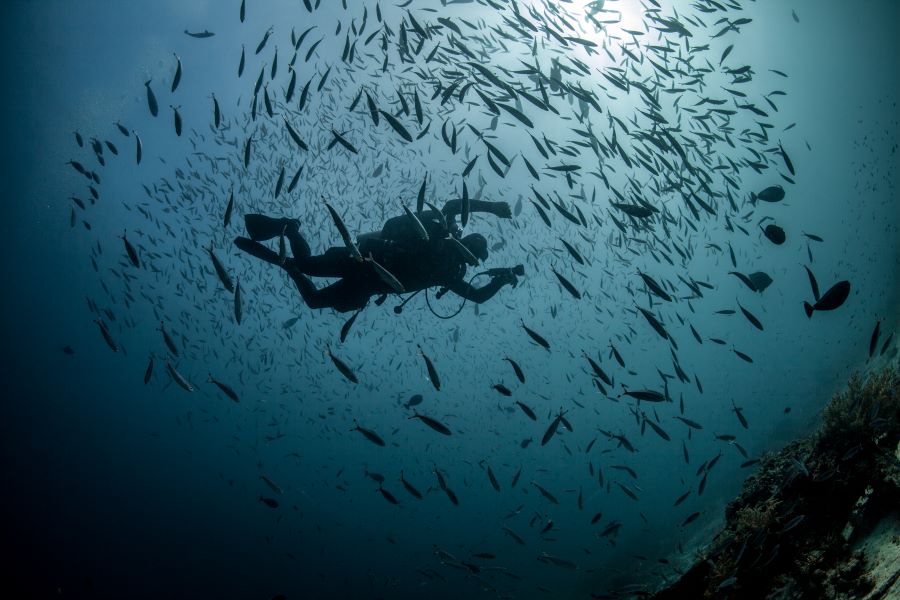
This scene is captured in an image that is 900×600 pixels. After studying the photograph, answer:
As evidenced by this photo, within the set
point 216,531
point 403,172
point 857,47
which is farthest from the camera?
point 216,531

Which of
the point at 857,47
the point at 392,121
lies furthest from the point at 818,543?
the point at 857,47

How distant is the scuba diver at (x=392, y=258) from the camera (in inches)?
234

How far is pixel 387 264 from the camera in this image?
5980mm

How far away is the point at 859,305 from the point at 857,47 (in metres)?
29.5

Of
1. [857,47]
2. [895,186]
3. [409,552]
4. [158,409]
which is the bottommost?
[409,552]

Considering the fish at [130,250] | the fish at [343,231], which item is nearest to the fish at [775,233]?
the fish at [343,231]

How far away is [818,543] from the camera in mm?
4629

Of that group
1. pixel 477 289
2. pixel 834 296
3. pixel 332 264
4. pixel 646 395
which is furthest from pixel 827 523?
pixel 332 264

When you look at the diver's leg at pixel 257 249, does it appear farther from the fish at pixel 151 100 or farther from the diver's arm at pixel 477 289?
the diver's arm at pixel 477 289

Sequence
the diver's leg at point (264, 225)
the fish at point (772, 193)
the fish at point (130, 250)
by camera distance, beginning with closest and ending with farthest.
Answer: the fish at point (130, 250) < the fish at point (772, 193) < the diver's leg at point (264, 225)

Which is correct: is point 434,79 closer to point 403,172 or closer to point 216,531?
point 403,172

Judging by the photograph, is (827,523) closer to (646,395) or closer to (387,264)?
(646,395)

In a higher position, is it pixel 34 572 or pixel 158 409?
pixel 158 409

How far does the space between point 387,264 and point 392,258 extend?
12 cm
